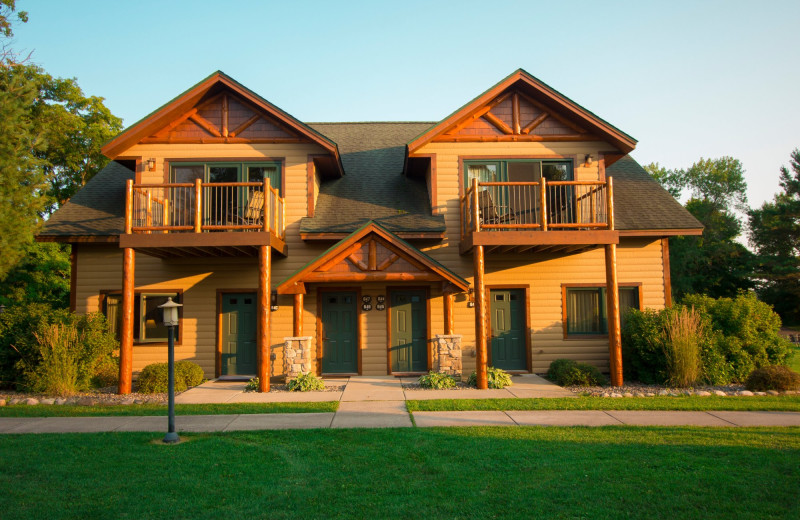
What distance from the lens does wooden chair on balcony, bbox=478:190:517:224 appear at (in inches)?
524

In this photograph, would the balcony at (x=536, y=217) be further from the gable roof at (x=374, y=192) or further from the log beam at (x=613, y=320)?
the gable roof at (x=374, y=192)

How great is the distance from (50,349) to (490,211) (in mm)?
10590

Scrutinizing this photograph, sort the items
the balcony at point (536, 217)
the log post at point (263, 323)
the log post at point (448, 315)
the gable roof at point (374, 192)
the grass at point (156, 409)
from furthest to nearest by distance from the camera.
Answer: the gable roof at point (374, 192) → the log post at point (448, 315) → the balcony at point (536, 217) → the log post at point (263, 323) → the grass at point (156, 409)

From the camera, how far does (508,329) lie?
1389cm

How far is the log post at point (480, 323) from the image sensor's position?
38.1ft

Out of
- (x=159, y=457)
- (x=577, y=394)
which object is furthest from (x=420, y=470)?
(x=577, y=394)

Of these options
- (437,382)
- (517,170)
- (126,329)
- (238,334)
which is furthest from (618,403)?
(126,329)

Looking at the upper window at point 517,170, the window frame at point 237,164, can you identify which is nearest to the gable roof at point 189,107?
the window frame at point 237,164

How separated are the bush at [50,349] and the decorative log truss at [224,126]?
5.01 metres

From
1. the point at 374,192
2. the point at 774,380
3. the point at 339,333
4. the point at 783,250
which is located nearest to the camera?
the point at 774,380

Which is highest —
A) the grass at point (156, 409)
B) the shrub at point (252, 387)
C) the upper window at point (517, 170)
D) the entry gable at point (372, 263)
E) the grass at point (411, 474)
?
the upper window at point (517, 170)

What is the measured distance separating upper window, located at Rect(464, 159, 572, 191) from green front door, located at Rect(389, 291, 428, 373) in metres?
3.44

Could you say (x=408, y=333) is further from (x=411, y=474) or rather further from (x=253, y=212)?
(x=411, y=474)

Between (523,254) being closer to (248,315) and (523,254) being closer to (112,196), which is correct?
(248,315)
